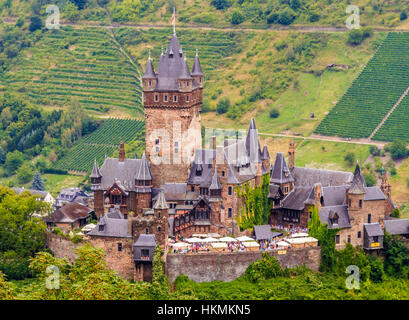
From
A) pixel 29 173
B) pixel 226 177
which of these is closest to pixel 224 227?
pixel 226 177

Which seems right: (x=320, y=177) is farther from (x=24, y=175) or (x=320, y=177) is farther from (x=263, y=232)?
(x=24, y=175)

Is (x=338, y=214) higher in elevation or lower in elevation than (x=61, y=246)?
higher

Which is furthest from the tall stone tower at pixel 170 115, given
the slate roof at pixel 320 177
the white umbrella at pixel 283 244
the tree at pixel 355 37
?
the tree at pixel 355 37

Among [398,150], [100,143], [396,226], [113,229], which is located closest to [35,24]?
[100,143]

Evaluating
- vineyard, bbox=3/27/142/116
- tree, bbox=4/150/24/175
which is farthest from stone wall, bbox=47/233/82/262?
vineyard, bbox=3/27/142/116

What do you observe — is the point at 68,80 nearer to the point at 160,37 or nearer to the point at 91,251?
the point at 160,37

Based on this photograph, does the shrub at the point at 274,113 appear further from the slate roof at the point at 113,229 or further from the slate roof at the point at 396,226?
the slate roof at the point at 113,229
